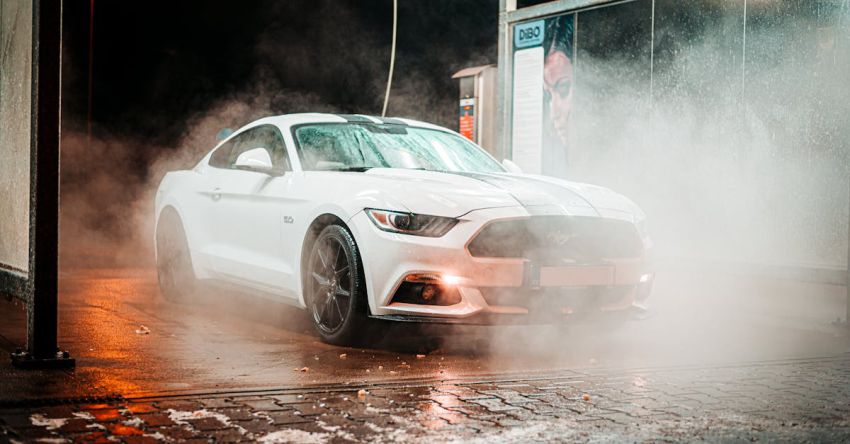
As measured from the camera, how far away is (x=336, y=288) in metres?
6.73

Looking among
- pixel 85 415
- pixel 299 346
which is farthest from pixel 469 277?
pixel 85 415

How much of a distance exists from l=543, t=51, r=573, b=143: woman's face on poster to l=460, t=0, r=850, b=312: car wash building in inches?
0.6

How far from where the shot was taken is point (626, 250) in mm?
6848

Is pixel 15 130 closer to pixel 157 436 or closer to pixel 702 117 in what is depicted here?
pixel 157 436

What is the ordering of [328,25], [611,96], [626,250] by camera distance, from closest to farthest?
[626,250] → [611,96] → [328,25]

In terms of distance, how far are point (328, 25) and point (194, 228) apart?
10.5 meters

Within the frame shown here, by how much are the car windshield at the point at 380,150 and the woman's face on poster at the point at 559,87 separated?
10.3ft

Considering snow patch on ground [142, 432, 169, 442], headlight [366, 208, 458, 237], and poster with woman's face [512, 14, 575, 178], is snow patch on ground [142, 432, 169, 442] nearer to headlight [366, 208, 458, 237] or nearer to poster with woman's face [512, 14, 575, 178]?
headlight [366, 208, 458, 237]

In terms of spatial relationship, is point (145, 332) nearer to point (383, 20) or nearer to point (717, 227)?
point (717, 227)

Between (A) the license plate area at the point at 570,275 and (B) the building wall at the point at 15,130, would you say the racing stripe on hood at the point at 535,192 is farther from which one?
(B) the building wall at the point at 15,130

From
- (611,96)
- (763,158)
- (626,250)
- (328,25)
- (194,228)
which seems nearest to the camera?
(626,250)

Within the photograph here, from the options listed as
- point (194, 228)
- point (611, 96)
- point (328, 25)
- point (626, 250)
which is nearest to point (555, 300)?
point (626, 250)

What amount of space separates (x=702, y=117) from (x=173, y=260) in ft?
14.9

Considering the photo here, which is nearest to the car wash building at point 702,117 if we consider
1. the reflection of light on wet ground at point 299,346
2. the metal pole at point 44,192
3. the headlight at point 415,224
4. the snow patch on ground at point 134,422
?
the reflection of light on wet ground at point 299,346
